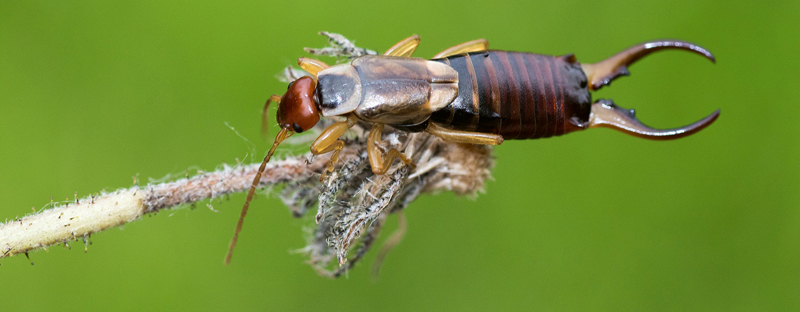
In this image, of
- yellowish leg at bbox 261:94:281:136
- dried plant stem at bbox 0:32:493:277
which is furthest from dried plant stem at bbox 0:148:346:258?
yellowish leg at bbox 261:94:281:136

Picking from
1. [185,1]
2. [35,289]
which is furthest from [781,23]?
[35,289]

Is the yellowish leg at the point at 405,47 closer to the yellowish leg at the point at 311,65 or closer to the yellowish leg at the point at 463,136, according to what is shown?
the yellowish leg at the point at 311,65

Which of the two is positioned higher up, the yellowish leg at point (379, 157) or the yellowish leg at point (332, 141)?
the yellowish leg at point (332, 141)

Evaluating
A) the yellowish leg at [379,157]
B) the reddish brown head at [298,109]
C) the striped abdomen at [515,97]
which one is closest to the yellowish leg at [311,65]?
the reddish brown head at [298,109]

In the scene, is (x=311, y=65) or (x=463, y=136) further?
(x=311, y=65)

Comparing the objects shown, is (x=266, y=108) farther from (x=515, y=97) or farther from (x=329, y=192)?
(x=515, y=97)

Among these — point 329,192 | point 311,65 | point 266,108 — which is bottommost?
point 329,192

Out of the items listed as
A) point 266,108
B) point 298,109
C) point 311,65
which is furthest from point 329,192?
point 266,108
